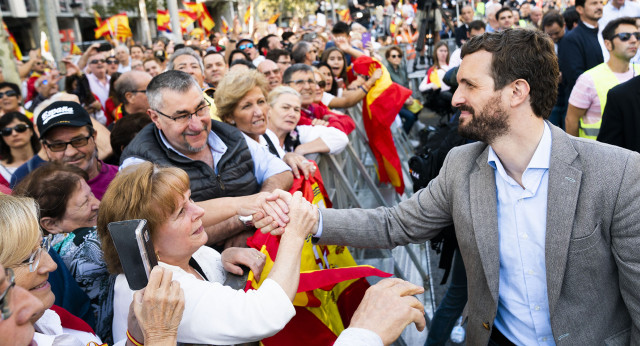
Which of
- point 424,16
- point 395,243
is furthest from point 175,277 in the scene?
point 424,16

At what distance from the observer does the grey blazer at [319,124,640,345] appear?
76.9 inches

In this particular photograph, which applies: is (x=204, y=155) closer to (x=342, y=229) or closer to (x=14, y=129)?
(x=342, y=229)

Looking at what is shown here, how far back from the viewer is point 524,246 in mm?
2133

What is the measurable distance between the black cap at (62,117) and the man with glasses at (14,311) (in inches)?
96.1

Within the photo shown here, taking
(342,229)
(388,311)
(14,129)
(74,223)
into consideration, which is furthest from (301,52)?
(388,311)

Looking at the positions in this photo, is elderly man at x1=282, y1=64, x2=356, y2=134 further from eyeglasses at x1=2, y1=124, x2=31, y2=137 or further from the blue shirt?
the blue shirt

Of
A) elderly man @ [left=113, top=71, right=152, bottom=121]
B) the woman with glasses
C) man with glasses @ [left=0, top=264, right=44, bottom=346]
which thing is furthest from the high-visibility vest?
the woman with glasses

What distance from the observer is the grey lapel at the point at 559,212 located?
2.00 metres

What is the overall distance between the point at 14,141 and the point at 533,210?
423 cm

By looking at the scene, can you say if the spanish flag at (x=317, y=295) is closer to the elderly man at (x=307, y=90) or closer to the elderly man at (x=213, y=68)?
the elderly man at (x=307, y=90)

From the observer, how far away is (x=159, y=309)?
158 centimetres

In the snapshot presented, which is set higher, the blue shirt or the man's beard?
the man's beard

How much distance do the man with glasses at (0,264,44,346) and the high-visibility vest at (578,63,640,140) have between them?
14.1 ft

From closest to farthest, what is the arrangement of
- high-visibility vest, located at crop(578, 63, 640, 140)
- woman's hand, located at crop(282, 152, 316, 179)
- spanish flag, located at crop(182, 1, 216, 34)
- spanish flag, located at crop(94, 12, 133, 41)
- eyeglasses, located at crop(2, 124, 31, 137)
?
1. woman's hand, located at crop(282, 152, 316, 179)
2. high-visibility vest, located at crop(578, 63, 640, 140)
3. eyeglasses, located at crop(2, 124, 31, 137)
4. spanish flag, located at crop(94, 12, 133, 41)
5. spanish flag, located at crop(182, 1, 216, 34)
